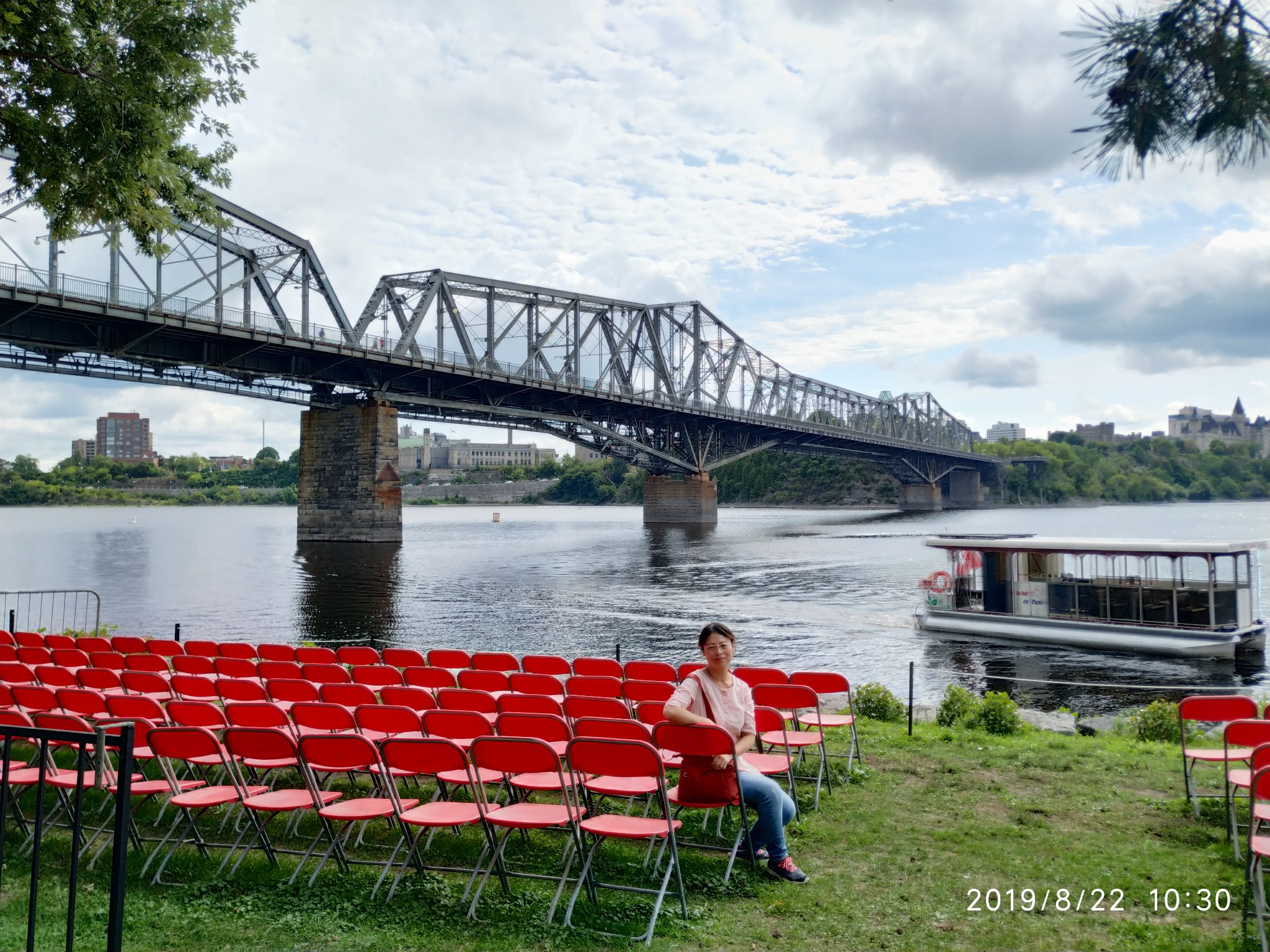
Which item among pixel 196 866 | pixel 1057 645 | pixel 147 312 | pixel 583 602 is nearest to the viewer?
pixel 196 866

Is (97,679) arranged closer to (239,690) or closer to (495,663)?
(239,690)

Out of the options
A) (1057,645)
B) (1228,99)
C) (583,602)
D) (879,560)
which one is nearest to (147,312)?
(583,602)

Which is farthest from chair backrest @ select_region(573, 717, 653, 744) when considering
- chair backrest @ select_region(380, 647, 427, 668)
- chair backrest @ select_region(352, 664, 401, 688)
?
chair backrest @ select_region(380, 647, 427, 668)

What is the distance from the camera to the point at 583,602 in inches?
1210

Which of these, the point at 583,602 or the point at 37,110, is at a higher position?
the point at 37,110

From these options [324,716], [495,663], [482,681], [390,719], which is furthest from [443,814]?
[495,663]

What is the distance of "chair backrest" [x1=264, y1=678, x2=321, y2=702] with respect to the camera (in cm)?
728

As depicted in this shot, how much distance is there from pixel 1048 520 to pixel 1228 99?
109 meters

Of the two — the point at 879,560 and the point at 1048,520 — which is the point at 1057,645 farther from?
the point at 1048,520

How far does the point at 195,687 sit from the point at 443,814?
374 cm

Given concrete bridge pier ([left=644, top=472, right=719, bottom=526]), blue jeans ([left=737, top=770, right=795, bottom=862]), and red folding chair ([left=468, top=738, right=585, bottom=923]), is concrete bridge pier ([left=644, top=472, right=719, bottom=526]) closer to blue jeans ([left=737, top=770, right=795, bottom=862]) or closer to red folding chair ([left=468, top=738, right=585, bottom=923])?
blue jeans ([left=737, top=770, right=795, bottom=862])

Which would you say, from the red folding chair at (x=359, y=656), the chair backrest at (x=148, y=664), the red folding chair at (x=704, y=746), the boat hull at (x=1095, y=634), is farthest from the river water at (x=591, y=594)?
the red folding chair at (x=704, y=746)

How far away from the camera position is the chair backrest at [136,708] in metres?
6.49

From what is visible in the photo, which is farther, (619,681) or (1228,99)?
(619,681)
